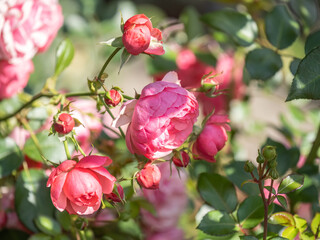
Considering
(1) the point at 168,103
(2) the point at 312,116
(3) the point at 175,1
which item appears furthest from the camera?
(3) the point at 175,1

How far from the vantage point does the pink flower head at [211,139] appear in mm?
444

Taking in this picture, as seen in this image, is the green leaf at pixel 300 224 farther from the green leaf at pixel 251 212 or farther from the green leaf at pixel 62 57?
the green leaf at pixel 62 57

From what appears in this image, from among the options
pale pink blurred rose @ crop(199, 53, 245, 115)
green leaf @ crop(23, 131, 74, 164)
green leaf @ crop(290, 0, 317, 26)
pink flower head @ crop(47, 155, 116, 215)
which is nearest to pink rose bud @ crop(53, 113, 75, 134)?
pink flower head @ crop(47, 155, 116, 215)

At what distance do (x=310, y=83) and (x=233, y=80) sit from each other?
476mm

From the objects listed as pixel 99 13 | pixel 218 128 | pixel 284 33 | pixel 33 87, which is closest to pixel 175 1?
pixel 99 13

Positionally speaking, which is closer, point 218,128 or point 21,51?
point 218,128

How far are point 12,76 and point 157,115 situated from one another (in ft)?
0.96

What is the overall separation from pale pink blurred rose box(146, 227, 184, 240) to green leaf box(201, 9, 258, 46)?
0.31 metres

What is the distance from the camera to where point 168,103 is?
41 centimetres

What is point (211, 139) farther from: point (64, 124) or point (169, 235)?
point (169, 235)

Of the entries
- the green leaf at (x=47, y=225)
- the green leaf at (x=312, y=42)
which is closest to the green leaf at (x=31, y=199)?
the green leaf at (x=47, y=225)

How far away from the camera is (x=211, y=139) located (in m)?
0.44

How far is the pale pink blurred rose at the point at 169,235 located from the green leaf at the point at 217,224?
238 millimetres

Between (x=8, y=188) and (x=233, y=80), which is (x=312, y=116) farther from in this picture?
(x=8, y=188)
